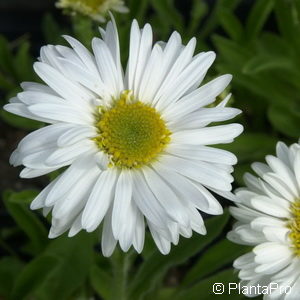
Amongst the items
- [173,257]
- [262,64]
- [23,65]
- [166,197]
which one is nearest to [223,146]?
[262,64]

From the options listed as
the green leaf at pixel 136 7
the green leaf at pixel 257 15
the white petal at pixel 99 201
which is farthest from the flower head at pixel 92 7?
the white petal at pixel 99 201

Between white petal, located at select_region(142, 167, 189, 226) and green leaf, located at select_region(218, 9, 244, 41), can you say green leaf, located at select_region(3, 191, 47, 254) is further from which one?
green leaf, located at select_region(218, 9, 244, 41)

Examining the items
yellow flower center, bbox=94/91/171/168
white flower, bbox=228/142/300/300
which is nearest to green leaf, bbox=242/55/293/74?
white flower, bbox=228/142/300/300

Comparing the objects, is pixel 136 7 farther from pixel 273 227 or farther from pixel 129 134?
pixel 273 227

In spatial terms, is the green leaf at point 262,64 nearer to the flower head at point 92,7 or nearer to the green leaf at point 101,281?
the flower head at point 92,7

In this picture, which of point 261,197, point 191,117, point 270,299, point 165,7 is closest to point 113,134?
point 191,117
